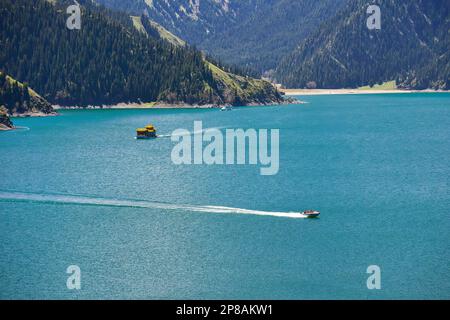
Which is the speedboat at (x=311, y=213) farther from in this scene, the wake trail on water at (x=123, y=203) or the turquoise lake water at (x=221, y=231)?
the turquoise lake water at (x=221, y=231)

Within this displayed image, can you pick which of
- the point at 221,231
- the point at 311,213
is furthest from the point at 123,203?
the point at 311,213

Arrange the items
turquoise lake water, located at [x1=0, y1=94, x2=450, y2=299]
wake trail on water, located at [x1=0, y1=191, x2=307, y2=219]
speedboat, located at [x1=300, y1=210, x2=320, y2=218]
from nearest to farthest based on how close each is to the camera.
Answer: turquoise lake water, located at [x1=0, y1=94, x2=450, y2=299] < speedboat, located at [x1=300, y1=210, x2=320, y2=218] < wake trail on water, located at [x1=0, y1=191, x2=307, y2=219]

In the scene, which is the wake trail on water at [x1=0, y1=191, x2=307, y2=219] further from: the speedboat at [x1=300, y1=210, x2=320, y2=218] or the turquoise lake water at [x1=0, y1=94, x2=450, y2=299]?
the speedboat at [x1=300, y1=210, x2=320, y2=218]

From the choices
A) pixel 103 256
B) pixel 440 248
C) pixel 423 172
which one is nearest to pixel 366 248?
pixel 440 248

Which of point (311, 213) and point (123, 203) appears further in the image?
point (123, 203)

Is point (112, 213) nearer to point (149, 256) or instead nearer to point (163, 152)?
point (149, 256)

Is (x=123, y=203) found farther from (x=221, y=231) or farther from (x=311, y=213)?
(x=311, y=213)

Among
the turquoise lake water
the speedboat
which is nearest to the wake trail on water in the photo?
the turquoise lake water
